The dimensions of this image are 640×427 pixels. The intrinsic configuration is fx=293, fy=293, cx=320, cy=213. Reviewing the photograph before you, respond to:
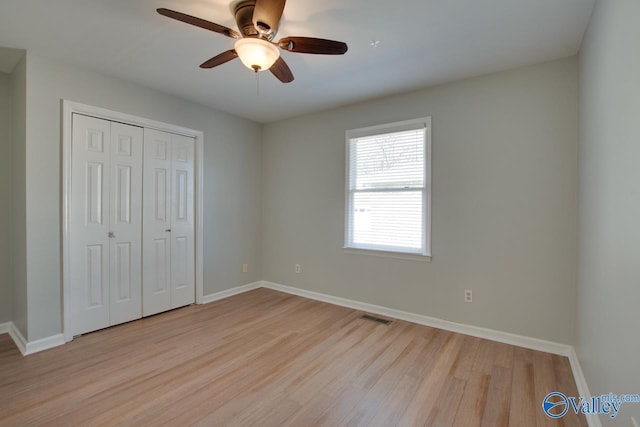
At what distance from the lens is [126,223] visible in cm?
313

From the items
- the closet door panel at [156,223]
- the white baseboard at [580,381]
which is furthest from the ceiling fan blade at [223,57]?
the white baseboard at [580,381]

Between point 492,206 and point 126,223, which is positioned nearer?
point 492,206

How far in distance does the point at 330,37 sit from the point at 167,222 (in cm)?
270

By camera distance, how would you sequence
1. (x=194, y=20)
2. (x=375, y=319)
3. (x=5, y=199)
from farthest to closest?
(x=375, y=319) → (x=5, y=199) → (x=194, y=20)

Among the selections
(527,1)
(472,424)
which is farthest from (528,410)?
(527,1)

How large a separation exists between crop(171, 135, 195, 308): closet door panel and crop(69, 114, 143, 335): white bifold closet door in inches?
15.2

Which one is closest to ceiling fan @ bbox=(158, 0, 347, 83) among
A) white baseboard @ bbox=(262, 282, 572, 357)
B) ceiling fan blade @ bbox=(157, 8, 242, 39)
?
ceiling fan blade @ bbox=(157, 8, 242, 39)

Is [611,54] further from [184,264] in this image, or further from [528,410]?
[184,264]

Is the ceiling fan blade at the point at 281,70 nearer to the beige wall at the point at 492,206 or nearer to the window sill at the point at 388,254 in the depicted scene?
the beige wall at the point at 492,206

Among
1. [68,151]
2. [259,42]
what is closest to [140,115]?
[68,151]

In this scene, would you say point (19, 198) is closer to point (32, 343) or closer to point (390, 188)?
point (32, 343)

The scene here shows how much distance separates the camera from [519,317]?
106 inches

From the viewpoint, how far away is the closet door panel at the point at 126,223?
3.04m

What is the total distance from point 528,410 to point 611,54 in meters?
2.11
